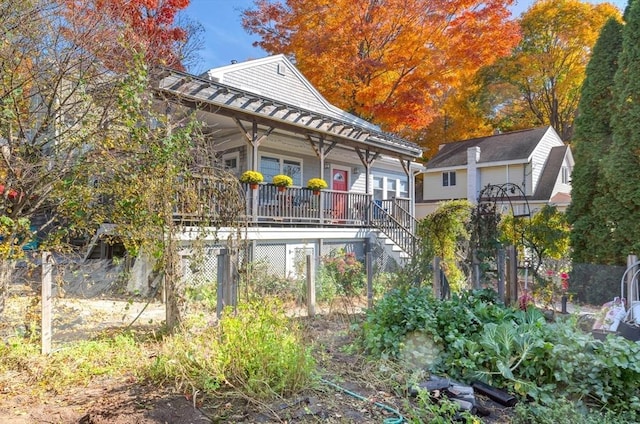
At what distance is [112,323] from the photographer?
5410 mm

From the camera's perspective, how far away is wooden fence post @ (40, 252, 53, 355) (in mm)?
4125

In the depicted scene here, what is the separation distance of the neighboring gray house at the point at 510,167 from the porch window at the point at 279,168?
11.9 meters

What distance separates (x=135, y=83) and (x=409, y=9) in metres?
16.7

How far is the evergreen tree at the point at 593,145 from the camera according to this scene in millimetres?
7453

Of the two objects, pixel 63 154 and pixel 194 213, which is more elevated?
pixel 63 154

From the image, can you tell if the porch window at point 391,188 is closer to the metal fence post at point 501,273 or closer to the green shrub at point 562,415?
the metal fence post at point 501,273

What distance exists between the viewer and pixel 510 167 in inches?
838

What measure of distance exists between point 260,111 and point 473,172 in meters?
16.2

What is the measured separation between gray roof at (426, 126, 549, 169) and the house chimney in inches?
13.1

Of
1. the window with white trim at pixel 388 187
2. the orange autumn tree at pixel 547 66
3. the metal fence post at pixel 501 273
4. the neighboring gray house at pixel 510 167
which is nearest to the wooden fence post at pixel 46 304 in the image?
the metal fence post at pixel 501 273

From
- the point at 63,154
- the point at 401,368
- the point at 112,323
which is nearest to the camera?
the point at 401,368

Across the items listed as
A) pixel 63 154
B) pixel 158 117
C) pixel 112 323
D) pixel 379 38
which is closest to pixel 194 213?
pixel 158 117

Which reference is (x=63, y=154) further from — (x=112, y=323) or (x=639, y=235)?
(x=639, y=235)

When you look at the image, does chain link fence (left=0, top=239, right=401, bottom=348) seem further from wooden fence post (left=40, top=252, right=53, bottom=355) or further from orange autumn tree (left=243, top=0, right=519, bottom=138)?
orange autumn tree (left=243, top=0, right=519, bottom=138)
